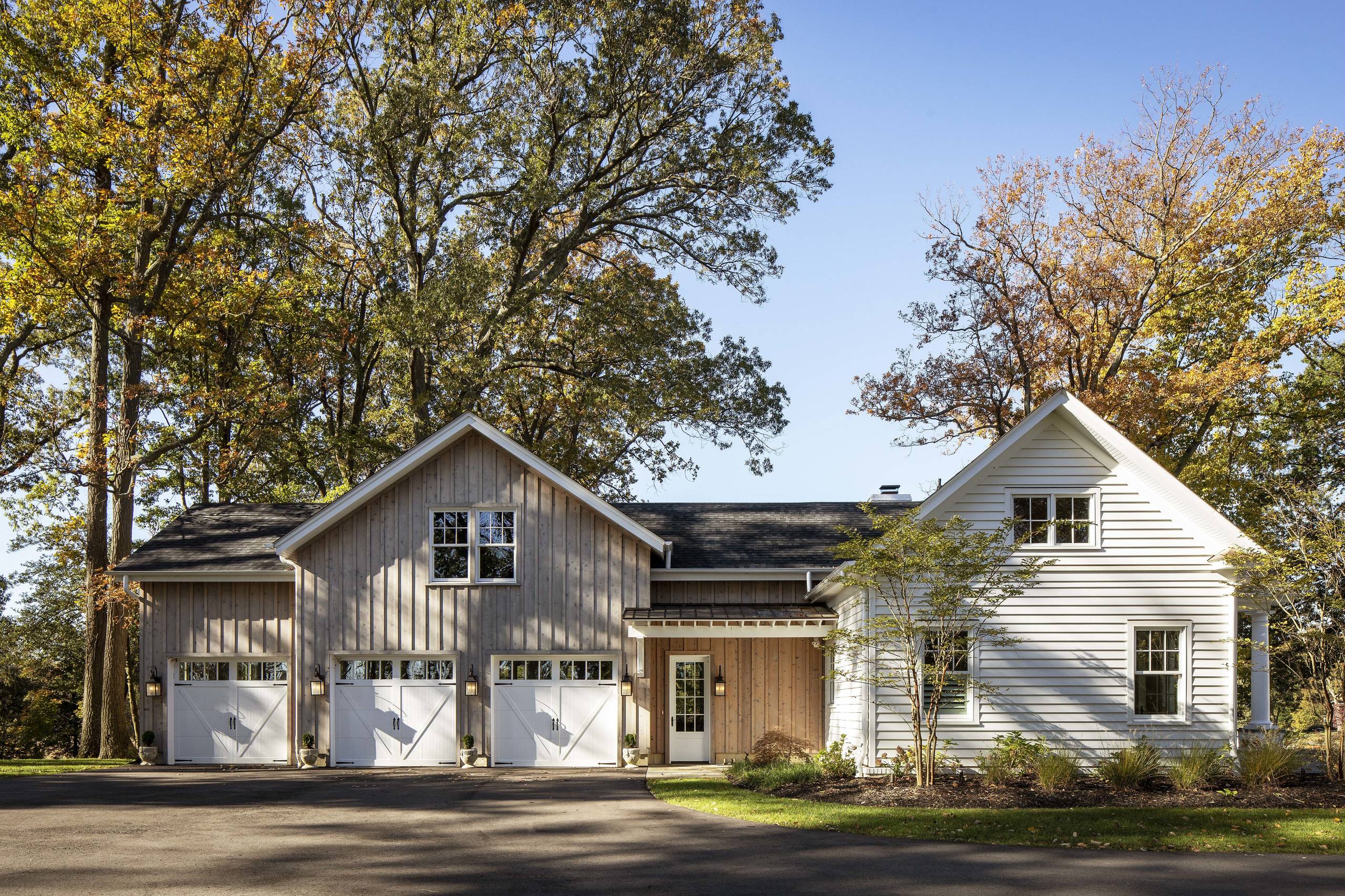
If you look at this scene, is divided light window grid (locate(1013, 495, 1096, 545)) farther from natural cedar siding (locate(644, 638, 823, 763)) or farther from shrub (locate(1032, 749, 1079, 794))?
natural cedar siding (locate(644, 638, 823, 763))

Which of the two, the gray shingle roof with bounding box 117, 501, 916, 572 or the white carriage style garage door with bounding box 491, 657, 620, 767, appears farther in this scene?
the gray shingle roof with bounding box 117, 501, 916, 572

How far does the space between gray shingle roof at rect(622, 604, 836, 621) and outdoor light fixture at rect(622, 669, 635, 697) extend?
124cm

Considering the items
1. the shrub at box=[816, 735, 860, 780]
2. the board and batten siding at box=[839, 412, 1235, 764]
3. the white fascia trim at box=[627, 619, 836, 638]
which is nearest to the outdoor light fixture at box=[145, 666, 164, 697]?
the white fascia trim at box=[627, 619, 836, 638]

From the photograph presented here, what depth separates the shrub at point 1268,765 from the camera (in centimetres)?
1549

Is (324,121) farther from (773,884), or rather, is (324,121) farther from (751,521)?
(773,884)

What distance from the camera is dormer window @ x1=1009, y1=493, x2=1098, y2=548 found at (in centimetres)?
1781

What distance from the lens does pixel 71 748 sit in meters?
29.8

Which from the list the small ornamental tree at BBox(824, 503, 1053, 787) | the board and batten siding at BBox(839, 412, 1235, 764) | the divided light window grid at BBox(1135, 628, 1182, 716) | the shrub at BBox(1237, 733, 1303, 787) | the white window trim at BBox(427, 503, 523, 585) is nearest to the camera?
the small ornamental tree at BBox(824, 503, 1053, 787)

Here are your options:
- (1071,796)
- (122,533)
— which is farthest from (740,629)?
(122,533)

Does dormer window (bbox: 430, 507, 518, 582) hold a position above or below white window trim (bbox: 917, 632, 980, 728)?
above

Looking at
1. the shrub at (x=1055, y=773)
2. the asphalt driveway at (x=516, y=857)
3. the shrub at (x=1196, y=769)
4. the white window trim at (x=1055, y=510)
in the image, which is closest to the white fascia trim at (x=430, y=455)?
the asphalt driveway at (x=516, y=857)

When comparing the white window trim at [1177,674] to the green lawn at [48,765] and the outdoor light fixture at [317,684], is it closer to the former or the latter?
the outdoor light fixture at [317,684]

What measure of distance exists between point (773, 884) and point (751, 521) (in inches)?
565

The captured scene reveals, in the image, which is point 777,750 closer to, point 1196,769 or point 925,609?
point 925,609
